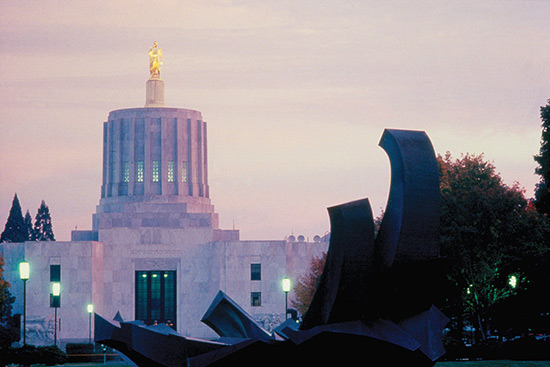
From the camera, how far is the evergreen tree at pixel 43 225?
130375mm

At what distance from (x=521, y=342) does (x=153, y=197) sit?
213 ft

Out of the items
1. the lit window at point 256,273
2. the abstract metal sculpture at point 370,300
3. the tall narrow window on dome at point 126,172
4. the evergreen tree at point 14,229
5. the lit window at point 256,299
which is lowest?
the abstract metal sculpture at point 370,300

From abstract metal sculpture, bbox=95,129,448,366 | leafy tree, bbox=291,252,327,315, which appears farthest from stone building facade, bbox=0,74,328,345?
abstract metal sculpture, bbox=95,129,448,366

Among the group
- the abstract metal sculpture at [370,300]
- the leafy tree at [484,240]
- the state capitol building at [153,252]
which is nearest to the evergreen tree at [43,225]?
the state capitol building at [153,252]

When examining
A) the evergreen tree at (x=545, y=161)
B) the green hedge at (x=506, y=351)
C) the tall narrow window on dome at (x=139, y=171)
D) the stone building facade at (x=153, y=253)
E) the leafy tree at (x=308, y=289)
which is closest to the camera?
the green hedge at (x=506, y=351)

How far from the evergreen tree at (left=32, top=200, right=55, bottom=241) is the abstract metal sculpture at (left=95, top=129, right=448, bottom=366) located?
373ft

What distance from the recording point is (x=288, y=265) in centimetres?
10000

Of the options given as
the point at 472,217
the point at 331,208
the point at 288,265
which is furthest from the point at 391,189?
the point at 288,265

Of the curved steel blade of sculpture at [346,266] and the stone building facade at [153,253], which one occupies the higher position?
the stone building facade at [153,253]

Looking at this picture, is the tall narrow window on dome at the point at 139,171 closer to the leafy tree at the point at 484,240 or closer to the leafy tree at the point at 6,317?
the leafy tree at the point at 6,317

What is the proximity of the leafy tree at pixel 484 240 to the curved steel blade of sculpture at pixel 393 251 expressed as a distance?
108ft

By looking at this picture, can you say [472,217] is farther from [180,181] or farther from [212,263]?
[180,181]

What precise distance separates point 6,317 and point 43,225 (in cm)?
3872

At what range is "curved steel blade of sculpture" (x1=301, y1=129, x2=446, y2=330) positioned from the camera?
18.5 meters
